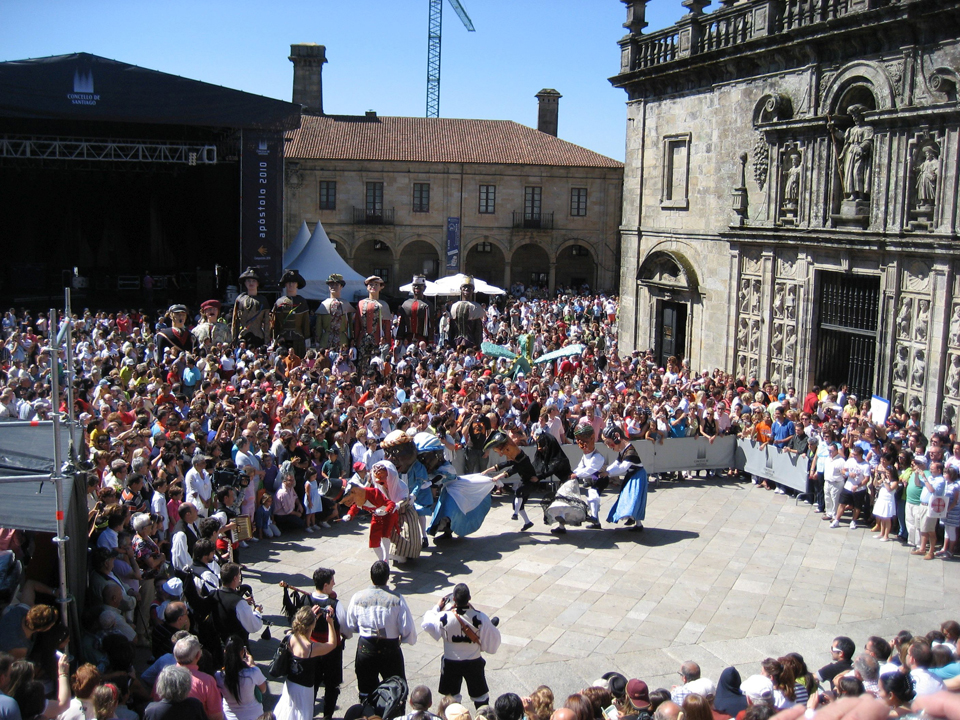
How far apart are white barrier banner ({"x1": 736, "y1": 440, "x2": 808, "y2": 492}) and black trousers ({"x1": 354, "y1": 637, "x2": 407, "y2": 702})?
837cm

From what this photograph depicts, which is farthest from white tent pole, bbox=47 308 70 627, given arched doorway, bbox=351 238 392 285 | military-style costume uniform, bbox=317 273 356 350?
arched doorway, bbox=351 238 392 285

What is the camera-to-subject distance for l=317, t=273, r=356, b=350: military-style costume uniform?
18.8 meters

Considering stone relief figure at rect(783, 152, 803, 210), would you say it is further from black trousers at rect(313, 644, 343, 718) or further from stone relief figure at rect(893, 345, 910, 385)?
black trousers at rect(313, 644, 343, 718)

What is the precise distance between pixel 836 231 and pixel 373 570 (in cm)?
1264

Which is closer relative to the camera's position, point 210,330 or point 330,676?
point 330,676

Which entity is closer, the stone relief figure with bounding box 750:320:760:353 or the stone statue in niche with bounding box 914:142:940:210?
the stone statue in niche with bounding box 914:142:940:210

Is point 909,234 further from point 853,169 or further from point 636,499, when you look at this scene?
point 636,499

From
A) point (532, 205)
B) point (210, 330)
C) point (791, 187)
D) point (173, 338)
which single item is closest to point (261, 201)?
point (210, 330)

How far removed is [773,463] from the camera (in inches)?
542

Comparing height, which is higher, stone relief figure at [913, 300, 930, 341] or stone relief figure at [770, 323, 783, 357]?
stone relief figure at [913, 300, 930, 341]

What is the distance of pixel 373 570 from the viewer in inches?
263

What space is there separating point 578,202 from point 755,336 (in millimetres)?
24285

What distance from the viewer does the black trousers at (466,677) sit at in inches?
259

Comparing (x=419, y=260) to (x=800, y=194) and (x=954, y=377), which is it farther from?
(x=954, y=377)
